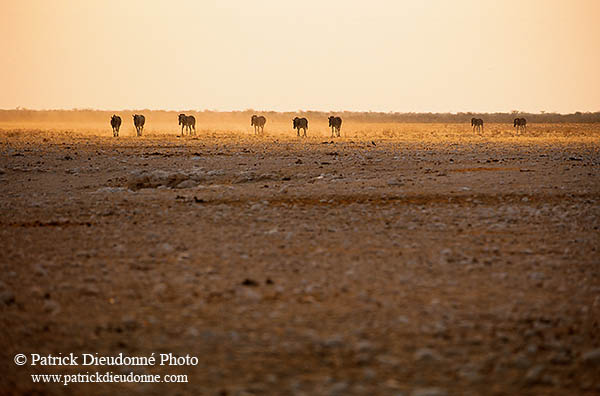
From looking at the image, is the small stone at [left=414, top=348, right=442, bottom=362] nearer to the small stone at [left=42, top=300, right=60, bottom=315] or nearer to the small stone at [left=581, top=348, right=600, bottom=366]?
the small stone at [left=581, top=348, right=600, bottom=366]

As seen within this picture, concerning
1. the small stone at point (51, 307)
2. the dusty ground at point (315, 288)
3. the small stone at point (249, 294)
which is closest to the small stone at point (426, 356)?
the dusty ground at point (315, 288)

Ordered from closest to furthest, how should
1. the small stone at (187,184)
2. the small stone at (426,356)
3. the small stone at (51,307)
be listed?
the small stone at (426,356), the small stone at (51,307), the small stone at (187,184)

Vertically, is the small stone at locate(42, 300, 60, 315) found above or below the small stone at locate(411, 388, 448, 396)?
above

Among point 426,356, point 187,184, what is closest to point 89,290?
point 426,356

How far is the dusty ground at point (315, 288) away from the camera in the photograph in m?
4.74

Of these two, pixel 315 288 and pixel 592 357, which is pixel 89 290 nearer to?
pixel 315 288

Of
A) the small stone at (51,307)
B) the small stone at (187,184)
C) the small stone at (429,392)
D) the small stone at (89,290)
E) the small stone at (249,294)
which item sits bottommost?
the small stone at (429,392)

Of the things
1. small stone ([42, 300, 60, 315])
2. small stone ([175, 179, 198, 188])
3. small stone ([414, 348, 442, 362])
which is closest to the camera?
small stone ([414, 348, 442, 362])

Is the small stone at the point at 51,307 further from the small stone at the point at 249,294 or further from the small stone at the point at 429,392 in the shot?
the small stone at the point at 429,392

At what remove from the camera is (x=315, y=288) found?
658 centimetres

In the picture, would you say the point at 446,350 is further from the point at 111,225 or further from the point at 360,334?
the point at 111,225

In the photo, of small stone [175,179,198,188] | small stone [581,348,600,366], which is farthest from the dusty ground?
small stone [175,179,198,188]

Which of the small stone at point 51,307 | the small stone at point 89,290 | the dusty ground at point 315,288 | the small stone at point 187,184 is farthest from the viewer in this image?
the small stone at point 187,184

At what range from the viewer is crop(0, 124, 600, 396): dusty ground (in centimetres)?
474
